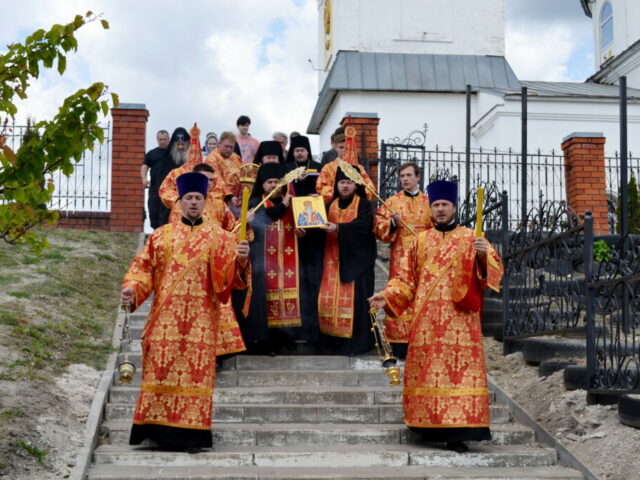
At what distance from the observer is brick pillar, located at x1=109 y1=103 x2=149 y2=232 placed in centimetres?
1589

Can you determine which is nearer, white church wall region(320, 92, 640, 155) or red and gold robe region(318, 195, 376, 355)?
red and gold robe region(318, 195, 376, 355)

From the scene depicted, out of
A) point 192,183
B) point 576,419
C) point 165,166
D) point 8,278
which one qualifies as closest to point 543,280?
point 576,419

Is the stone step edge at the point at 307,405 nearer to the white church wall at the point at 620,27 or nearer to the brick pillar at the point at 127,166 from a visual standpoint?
the brick pillar at the point at 127,166

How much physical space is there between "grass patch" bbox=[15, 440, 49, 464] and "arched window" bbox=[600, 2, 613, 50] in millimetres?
27884

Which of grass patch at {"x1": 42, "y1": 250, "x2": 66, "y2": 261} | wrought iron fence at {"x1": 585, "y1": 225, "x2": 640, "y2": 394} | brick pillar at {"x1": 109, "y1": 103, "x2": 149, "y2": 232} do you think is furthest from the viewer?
brick pillar at {"x1": 109, "y1": 103, "x2": 149, "y2": 232}

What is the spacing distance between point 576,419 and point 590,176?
9.62 metres

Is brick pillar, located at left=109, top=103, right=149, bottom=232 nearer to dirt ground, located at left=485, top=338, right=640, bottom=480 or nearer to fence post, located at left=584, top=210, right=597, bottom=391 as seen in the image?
dirt ground, located at left=485, top=338, right=640, bottom=480

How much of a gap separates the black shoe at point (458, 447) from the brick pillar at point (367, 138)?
30.4 feet

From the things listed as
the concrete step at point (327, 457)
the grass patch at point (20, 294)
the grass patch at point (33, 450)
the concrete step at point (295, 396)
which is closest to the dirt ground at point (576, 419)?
the concrete step at point (327, 457)

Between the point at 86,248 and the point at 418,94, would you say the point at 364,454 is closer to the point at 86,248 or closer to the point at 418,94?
the point at 86,248

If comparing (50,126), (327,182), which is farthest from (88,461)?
(327,182)

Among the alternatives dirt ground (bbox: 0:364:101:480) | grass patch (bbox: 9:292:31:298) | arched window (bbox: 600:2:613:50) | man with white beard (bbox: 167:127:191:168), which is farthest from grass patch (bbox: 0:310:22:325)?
arched window (bbox: 600:2:613:50)

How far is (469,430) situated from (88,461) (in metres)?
2.78

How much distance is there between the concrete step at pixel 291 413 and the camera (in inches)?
322
